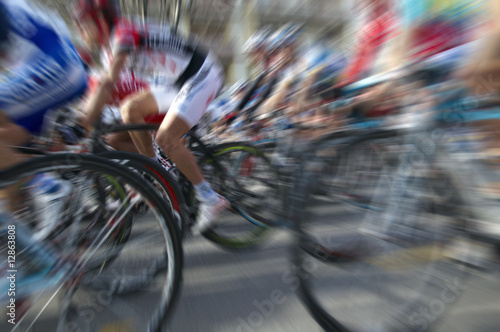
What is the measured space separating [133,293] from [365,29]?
2883 mm

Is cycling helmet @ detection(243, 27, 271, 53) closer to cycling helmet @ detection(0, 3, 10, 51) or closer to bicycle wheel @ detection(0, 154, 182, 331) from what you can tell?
cycling helmet @ detection(0, 3, 10, 51)

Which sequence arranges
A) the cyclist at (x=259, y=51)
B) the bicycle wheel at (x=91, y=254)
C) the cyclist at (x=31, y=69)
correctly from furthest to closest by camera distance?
the cyclist at (x=259, y=51)
the cyclist at (x=31, y=69)
the bicycle wheel at (x=91, y=254)

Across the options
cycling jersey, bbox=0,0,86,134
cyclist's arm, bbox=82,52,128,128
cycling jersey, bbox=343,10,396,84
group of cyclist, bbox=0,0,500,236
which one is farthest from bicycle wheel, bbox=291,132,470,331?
cycling jersey, bbox=343,10,396,84

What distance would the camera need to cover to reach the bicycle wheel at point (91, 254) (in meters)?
1.28

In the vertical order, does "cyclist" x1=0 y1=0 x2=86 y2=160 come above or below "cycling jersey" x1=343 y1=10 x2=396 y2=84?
above

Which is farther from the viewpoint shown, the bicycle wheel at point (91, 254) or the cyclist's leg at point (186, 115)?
the cyclist's leg at point (186, 115)

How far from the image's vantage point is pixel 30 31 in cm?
159

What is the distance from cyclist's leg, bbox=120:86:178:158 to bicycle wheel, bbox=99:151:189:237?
0.71 meters

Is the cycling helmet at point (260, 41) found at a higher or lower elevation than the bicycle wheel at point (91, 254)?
higher

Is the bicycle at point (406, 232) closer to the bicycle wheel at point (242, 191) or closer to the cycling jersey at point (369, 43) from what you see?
the bicycle wheel at point (242, 191)

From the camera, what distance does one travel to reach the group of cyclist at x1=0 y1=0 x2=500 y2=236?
1577 mm

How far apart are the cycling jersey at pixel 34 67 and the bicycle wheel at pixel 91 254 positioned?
0.62 m

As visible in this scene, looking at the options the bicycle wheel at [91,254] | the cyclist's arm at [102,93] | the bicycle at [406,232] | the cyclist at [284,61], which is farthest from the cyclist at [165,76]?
the cyclist at [284,61]

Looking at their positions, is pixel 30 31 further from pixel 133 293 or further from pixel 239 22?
pixel 239 22
